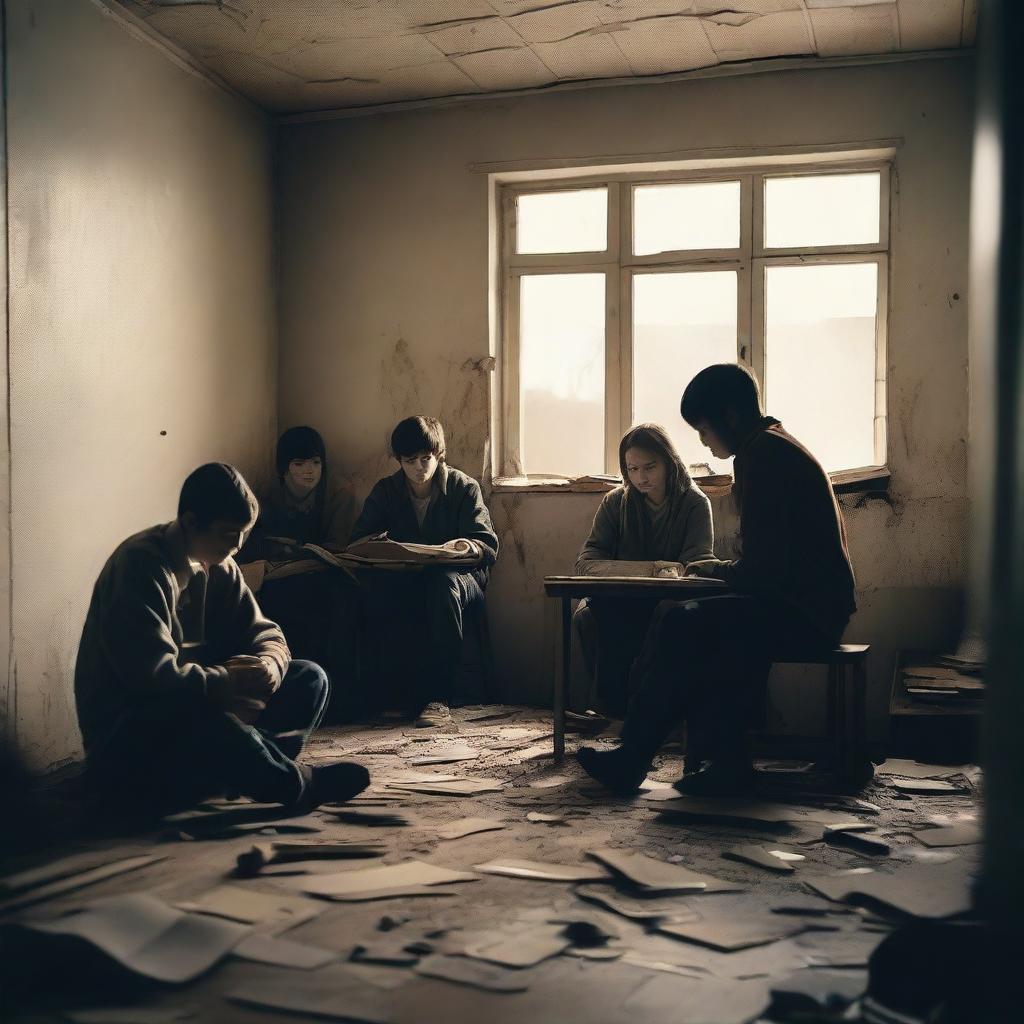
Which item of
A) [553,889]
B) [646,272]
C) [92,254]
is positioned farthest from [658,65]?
[553,889]

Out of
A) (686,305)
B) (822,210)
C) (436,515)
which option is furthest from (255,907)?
(822,210)

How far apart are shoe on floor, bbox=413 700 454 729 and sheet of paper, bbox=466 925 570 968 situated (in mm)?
2601

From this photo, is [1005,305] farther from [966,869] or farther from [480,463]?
[480,463]

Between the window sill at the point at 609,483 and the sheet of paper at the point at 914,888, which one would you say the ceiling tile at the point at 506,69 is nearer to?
the window sill at the point at 609,483

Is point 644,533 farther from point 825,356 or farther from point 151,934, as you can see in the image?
point 151,934

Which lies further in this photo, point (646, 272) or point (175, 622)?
point (646, 272)

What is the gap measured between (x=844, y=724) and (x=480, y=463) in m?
2.74

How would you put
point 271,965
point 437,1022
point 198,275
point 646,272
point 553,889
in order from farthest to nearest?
1. point 646,272
2. point 198,275
3. point 553,889
4. point 271,965
5. point 437,1022

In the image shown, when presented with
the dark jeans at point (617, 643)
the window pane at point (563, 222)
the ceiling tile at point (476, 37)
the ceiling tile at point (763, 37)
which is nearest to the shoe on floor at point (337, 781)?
the dark jeans at point (617, 643)

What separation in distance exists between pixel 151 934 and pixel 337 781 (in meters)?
1.21

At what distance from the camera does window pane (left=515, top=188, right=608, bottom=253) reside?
6098mm

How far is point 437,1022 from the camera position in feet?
6.58

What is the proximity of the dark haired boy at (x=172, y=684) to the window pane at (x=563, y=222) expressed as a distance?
3371 millimetres

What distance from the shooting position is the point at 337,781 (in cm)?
354
